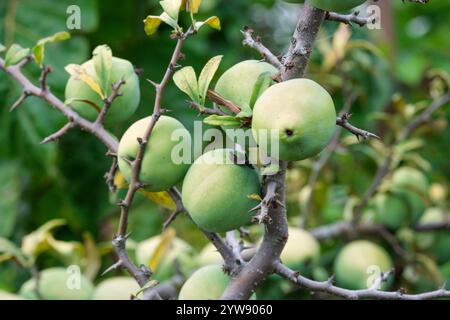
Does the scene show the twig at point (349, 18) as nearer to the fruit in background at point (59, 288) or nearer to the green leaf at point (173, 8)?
the green leaf at point (173, 8)

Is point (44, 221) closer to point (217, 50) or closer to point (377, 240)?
point (217, 50)

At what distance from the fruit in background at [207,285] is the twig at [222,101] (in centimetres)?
22

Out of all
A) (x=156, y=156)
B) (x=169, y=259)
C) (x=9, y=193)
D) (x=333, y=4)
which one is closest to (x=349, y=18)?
(x=333, y=4)

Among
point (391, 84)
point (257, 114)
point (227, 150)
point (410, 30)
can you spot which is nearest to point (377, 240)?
point (391, 84)

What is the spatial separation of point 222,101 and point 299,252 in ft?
2.05

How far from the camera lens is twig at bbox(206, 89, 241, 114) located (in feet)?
2.55

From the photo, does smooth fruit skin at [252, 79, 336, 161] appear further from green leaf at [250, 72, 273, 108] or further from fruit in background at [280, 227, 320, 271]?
fruit in background at [280, 227, 320, 271]

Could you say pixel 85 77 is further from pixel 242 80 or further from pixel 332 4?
pixel 332 4

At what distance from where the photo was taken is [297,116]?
685 mm

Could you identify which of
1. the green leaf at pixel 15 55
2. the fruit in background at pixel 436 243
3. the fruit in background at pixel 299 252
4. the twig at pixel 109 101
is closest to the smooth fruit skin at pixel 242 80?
the twig at pixel 109 101

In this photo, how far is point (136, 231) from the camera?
7.32ft

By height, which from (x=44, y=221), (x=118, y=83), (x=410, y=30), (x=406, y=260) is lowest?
(x=44, y=221)

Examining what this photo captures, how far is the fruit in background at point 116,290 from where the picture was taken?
117 centimetres

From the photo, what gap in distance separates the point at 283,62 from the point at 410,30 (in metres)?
2.70
